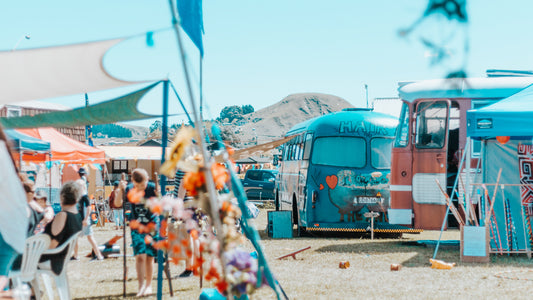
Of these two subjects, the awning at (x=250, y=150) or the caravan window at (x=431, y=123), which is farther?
the caravan window at (x=431, y=123)

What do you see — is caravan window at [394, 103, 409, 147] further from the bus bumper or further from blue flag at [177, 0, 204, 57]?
blue flag at [177, 0, 204, 57]

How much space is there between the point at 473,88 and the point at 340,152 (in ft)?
11.1

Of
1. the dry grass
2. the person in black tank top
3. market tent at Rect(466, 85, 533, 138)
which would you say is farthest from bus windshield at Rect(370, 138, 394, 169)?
the person in black tank top

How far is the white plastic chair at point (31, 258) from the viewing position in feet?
20.0

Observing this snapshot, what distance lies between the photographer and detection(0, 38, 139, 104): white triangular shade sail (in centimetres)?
594

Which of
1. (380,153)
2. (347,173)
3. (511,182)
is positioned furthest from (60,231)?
(380,153)

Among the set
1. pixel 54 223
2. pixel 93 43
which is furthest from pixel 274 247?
pixel 93 43

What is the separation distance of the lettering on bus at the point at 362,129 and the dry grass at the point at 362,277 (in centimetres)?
288

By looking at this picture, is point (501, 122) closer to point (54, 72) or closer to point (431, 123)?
point (431, 123)

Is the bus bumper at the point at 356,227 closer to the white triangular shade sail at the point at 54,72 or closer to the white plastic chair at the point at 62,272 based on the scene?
the white plastic chair at the point at 62,272

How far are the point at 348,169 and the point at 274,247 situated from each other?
8.91 ft

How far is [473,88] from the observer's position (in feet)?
38.9

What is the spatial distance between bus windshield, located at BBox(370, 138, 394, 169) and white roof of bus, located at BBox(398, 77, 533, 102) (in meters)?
1.99

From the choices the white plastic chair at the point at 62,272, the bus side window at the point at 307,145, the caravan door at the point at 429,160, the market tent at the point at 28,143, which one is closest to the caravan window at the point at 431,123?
the caravan door at the point at 429,160
